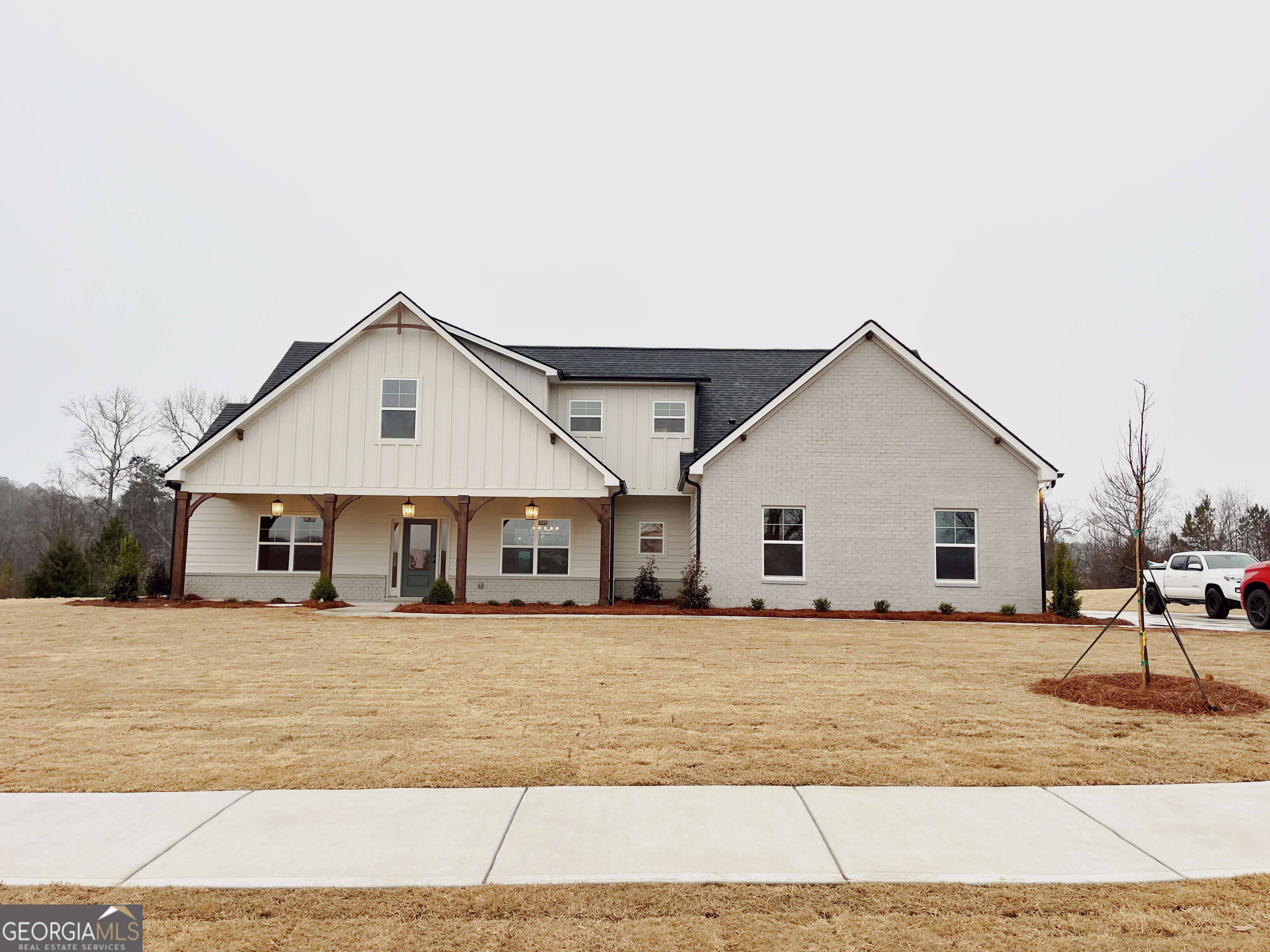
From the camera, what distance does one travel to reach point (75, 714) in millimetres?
7332

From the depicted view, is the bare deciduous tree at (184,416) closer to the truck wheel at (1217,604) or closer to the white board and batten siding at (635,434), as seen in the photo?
the white board and batten siding at (635,434)

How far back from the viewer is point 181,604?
19734 mm

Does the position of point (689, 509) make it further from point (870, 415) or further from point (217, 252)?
point (217, 252)

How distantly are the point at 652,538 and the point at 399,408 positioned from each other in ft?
26.6

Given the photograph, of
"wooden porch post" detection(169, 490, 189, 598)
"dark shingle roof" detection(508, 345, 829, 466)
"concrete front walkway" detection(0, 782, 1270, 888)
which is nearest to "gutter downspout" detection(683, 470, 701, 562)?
"dark shingle roof" detection(508, 345, 829, 466)

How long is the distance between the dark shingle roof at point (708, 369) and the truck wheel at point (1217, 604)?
40.4 feet

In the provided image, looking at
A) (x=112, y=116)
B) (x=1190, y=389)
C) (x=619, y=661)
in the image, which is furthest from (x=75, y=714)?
(x=1190, y=389)

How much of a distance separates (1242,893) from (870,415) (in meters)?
17.4

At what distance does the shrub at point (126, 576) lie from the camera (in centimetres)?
1992

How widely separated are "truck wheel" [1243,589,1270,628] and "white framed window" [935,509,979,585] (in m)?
5.71

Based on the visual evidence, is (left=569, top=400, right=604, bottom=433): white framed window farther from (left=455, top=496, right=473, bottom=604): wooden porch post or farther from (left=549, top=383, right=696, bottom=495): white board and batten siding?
(left=455, top=496, right=473, bottom=604): wooden porch post

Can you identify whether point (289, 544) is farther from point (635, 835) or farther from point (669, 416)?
point (635, 835)

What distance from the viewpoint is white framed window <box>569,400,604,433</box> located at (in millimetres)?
23906

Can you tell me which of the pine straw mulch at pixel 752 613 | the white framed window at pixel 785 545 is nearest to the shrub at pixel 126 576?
the pine straw mulch at pixel 752 613
